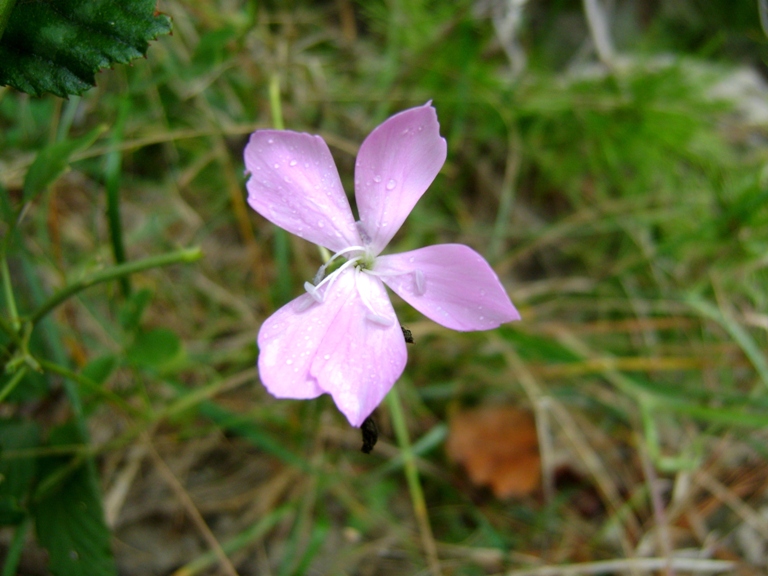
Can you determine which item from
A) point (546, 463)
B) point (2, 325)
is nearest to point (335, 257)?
point (2, 325)

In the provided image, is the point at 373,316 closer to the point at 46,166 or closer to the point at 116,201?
the point at 46,166

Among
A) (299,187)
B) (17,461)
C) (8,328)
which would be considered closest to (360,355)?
(299,187)

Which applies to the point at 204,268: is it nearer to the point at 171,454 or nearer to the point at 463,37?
the point at 171,454

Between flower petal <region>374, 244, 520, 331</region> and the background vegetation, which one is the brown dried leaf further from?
flower petal <region>374, 244, 520, 331</region>

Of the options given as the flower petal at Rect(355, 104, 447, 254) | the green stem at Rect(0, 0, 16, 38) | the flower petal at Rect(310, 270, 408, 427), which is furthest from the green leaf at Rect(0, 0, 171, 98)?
the flower petal at Rect(310, 270, 408, 427)

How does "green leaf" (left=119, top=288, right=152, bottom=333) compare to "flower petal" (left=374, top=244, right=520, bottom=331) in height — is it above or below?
below

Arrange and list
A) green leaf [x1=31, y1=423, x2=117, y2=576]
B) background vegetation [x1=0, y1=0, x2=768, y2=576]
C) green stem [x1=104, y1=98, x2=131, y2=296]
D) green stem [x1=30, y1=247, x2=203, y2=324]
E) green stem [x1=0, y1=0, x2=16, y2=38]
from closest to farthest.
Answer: green stem [x1=0, y1=0, x2=16, y2=38] → green stem [x1=30, y1=247, x2=203, y2=324] → green leaf [x1=31, y1=423, x2=117, y2=576] → green stem [x1=104, y1=98, x2=131, y2=296] → background vegetation [x1=0, y1=0, x2=768, y2=576]

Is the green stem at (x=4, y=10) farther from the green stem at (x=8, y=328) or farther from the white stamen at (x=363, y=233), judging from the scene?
the white stamen at (x=363, y=233)
